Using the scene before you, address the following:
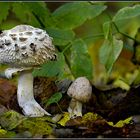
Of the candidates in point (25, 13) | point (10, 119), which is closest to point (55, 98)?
point (10, 119)

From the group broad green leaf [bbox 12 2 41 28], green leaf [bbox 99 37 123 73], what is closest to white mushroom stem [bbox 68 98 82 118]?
green leaf [bbox 99 37 123 73]

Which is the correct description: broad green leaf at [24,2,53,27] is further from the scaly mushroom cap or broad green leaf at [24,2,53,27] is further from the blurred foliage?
the scaly mushroom cap

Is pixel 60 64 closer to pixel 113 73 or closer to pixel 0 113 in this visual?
pixel 0 113

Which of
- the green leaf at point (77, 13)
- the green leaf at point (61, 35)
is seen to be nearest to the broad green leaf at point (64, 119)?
the green leaf at point (61, 35)

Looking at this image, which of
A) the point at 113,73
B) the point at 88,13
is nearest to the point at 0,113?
the point at 88,13

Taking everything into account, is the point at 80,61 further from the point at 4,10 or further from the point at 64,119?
the point at 4,10
